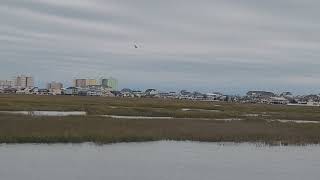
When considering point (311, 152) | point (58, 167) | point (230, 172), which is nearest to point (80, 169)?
point (58, 167)

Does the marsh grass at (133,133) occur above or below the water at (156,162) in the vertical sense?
above

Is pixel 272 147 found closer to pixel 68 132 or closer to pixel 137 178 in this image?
pixel 68 132

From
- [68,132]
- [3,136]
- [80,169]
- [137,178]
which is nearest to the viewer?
[137,178]

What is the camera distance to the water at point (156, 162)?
19.5 meters

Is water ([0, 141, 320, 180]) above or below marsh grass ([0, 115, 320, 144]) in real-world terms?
below

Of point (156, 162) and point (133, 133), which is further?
point (133, 133)

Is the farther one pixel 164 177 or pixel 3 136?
pixel 3 136

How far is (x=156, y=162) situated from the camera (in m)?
22.8

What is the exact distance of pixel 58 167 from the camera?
20.4 meters

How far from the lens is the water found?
19516 mm

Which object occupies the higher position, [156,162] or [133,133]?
[133,133]

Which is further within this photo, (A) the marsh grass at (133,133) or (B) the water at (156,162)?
(A) the marsh grass at (133,133)

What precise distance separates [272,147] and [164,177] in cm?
1185

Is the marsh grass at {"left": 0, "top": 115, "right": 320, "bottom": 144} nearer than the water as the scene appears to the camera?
No
